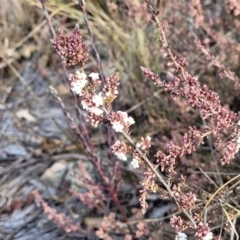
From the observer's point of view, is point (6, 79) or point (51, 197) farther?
point (6, 79)

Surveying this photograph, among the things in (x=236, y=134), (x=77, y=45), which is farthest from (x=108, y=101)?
(x=236, y=134)

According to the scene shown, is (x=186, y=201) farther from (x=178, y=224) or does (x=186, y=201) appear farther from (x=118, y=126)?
(x=118, y=126)

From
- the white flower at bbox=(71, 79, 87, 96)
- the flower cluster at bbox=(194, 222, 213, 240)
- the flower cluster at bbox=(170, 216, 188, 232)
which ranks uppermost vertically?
the white flower at bbox=(71, 79, 87, 96)

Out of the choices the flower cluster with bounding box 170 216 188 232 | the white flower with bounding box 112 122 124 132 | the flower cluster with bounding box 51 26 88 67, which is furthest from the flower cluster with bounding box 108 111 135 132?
the flower cluster with bounding box 170 216 188 232

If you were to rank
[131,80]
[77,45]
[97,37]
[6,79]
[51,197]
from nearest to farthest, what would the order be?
1. [77,45]
2. [51,197]
3. [131,80]
4. [97,37]
5. [6,79]

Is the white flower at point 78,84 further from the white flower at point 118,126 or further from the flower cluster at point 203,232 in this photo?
the flower cluster at point 203,232

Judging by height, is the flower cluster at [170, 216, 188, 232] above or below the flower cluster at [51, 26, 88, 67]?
below

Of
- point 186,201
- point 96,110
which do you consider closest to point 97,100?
point 96,110

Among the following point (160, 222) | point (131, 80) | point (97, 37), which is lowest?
point (160, 222)

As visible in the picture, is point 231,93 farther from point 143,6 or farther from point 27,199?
point 27,199

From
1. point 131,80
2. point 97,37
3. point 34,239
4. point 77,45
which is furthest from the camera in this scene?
point 97,37

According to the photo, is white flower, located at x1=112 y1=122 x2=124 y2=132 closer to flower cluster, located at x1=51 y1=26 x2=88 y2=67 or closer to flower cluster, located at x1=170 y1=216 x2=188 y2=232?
flower cluster, located at x1=51 y1=26 x2=88 y2=67
